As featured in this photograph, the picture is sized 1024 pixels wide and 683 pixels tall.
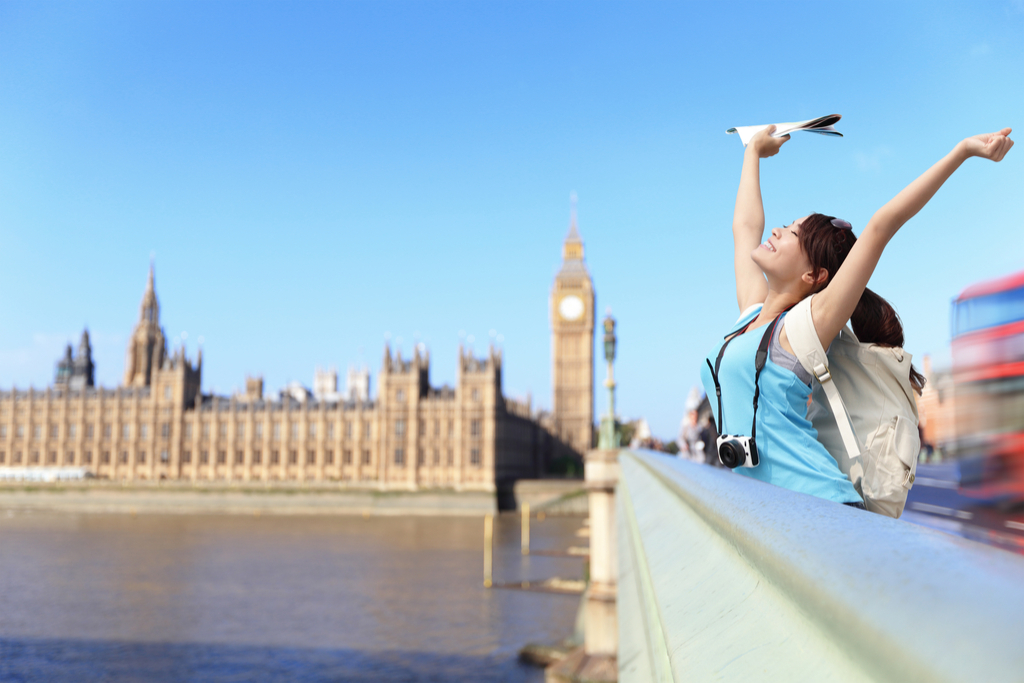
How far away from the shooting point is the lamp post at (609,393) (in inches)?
634

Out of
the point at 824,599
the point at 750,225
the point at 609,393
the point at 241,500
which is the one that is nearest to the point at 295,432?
the point at 241,500

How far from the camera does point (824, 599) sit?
0.72m

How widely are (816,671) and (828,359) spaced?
1.50m

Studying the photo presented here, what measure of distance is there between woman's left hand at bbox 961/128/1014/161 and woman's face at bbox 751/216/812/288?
1.91 ft

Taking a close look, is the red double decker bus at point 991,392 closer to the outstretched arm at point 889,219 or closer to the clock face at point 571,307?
the outstretched arm at point 889,219

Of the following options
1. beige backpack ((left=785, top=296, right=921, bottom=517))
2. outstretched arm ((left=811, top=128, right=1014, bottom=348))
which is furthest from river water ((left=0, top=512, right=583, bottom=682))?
outstretched arm ((left=811, top=128, right=1014, bottom=348))

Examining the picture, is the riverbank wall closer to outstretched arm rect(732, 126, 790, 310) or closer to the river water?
the river water

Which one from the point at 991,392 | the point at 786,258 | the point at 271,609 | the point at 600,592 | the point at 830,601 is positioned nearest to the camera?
the point at 830,601

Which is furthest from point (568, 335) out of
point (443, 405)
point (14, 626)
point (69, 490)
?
point (14, 626)

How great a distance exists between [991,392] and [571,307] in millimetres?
93032

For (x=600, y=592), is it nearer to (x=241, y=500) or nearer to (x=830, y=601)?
(x=830, y=601)

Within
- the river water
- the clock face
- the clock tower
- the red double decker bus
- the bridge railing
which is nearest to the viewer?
the bridge railing

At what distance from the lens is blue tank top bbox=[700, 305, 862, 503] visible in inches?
78.9

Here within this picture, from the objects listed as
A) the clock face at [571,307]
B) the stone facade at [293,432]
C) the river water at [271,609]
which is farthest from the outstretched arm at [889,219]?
the clock face at [571,307]
